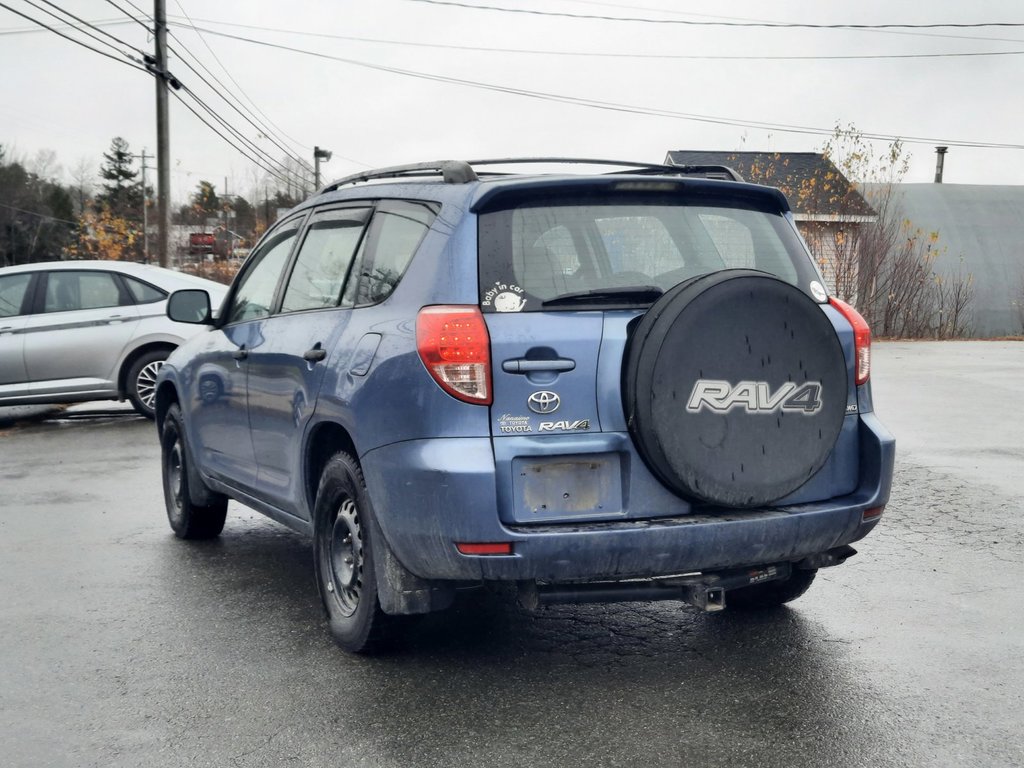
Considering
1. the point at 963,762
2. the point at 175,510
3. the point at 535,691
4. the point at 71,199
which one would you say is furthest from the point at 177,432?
the point at 71,199

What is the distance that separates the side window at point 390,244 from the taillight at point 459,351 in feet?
1.49

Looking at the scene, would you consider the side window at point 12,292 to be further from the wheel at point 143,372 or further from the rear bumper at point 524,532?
the rear bumper at point 524,532

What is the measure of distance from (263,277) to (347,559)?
1.90m

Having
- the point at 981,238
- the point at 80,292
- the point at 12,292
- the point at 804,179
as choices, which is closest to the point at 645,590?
the point at 80,292

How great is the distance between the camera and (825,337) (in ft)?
13.8

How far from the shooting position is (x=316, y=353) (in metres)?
4.88

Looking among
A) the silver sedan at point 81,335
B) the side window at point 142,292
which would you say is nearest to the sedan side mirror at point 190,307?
the silver sedan at point 81,335

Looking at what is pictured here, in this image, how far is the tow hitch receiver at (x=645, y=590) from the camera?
411 cm

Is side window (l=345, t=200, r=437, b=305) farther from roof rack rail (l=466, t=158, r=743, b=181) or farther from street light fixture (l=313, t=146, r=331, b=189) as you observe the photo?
street light fixture (l=313, t=146, r=331, b=189)

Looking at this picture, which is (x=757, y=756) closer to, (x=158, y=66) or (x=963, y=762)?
(x=963, y=762)

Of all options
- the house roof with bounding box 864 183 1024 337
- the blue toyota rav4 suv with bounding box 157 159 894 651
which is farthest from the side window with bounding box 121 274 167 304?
the house roof with bounding box 864 183 1024 337

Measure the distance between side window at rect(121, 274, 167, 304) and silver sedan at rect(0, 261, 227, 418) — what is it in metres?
0.01

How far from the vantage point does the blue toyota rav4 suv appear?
4004 millimetres

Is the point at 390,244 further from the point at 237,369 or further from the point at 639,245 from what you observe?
the point at 237,369
